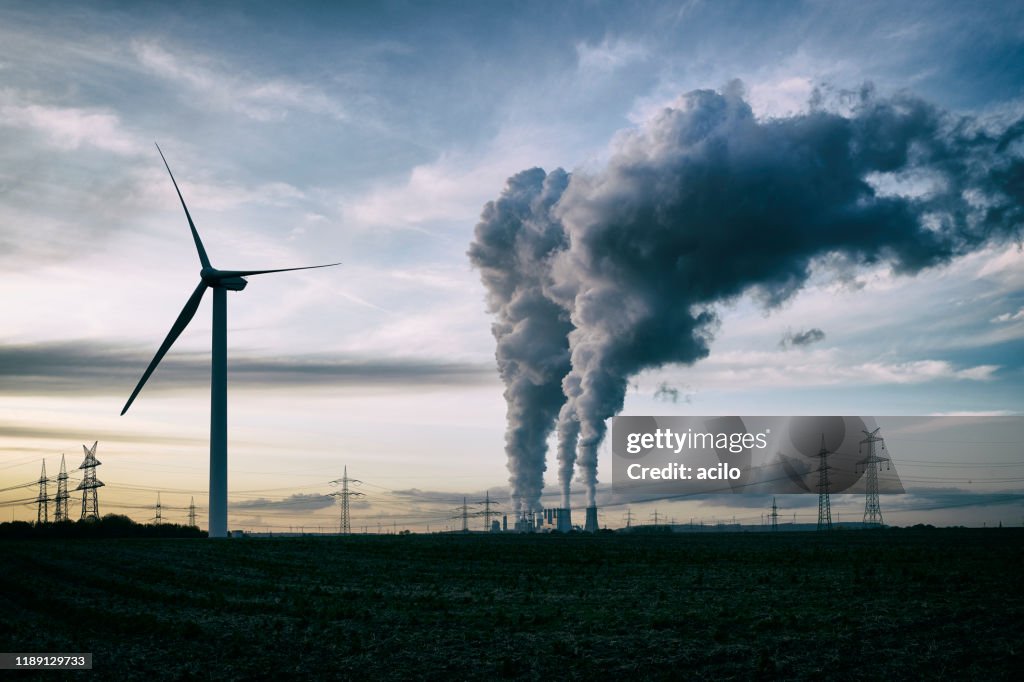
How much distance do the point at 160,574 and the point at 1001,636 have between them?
54239 mm

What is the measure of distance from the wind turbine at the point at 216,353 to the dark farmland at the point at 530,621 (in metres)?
50.1

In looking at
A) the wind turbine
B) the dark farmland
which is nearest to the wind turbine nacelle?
the wind turbine

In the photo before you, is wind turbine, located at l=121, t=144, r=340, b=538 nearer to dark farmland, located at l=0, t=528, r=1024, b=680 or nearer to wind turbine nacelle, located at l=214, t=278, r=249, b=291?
wind turbine nacelle, located at l=214, t=278, r=249, b=291

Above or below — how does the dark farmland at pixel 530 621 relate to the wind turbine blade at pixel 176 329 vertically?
below

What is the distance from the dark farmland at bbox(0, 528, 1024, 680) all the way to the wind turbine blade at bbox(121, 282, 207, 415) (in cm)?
5009

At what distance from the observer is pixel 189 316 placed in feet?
396

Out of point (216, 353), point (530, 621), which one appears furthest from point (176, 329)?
point (530, 621)

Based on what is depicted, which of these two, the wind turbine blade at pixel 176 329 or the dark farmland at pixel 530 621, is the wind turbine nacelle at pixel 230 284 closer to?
the wind turbine blade at pixel 176 329

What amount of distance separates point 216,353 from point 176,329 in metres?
7.21

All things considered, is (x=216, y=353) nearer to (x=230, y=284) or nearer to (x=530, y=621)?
(x=230, y=284)

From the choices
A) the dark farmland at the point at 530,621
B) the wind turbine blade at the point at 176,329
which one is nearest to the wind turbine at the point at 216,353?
the wind turbine blade at the point at 176,329

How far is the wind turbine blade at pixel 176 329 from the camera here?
4515 inches

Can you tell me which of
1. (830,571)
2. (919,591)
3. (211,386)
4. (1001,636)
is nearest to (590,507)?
(211,386)

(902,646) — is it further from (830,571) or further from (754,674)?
(830,571)
